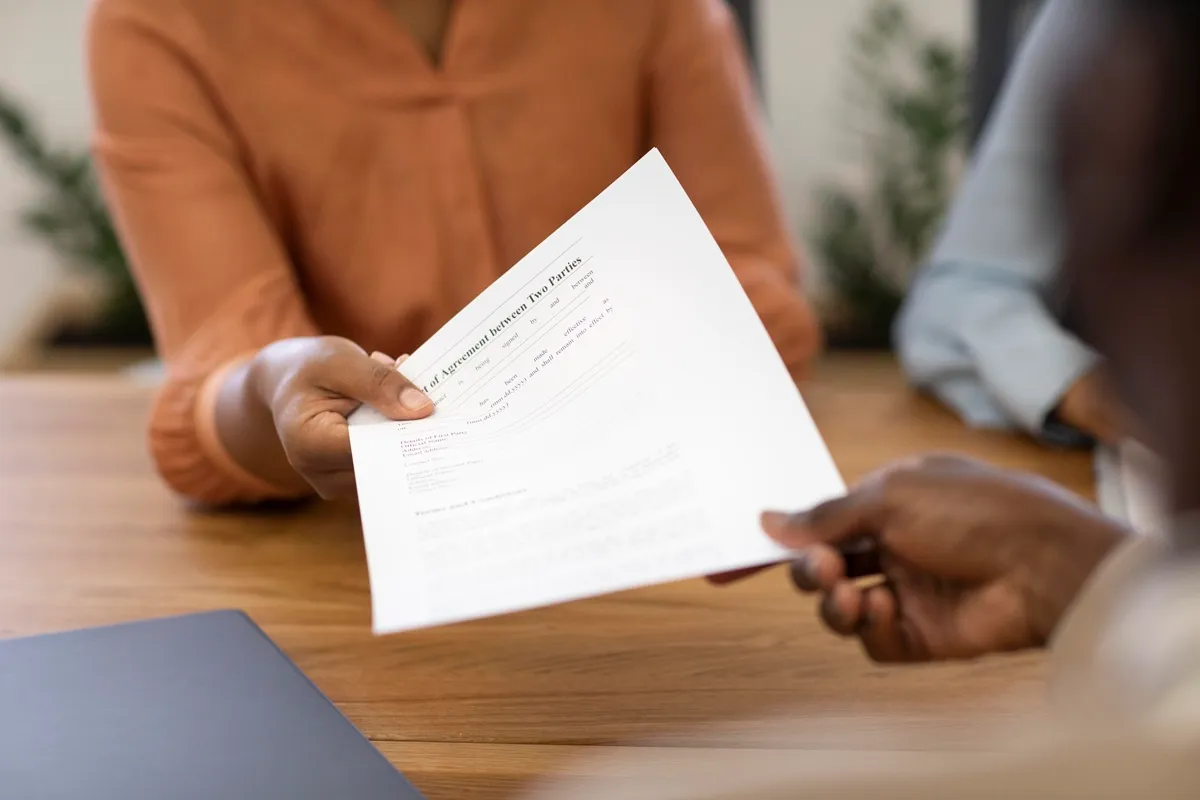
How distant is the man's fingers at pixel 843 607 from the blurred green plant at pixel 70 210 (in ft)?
7.58

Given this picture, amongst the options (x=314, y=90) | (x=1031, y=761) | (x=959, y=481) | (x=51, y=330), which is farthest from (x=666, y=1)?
(x=51, y=330)

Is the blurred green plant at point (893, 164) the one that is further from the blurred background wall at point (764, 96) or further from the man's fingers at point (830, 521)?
the man's fingers at point (830, 521)

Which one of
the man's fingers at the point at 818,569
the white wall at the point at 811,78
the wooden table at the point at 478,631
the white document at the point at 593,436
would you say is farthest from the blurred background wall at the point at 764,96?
the man's fingers at the point at 818,569

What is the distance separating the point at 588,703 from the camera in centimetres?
75

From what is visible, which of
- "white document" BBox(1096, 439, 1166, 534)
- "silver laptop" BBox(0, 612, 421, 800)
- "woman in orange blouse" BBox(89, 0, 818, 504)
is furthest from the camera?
"woman in orange blouse" BBox(89, 0, 818, 504)

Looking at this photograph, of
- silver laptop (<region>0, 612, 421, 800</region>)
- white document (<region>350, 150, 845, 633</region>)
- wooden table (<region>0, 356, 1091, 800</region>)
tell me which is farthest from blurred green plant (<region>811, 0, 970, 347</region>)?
silver laptop (<region>0, 612, 421, 800</region>)

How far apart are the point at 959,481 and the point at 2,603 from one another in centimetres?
66

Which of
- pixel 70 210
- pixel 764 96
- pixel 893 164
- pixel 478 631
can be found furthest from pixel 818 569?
pixel 70 210

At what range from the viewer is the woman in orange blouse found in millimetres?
1064

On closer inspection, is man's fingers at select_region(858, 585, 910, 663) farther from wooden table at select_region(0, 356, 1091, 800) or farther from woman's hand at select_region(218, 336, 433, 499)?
woman's hand at select_region(218, 336, 433, 499)

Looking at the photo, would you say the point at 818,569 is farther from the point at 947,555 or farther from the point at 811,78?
the point at 811,78

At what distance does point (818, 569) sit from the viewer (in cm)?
70

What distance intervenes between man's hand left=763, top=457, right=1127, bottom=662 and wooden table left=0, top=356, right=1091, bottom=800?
43 mm

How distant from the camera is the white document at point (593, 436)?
0.66 m
